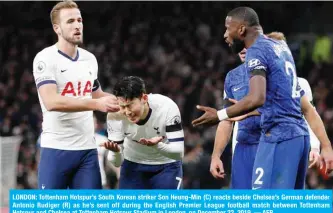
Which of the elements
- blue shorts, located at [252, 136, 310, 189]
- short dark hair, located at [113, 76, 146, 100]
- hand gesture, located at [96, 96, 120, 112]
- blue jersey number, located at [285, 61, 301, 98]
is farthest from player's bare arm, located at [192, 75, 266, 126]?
short dark hair, located at [113, 76, 146, 100]

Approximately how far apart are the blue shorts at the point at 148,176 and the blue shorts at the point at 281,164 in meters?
1.34

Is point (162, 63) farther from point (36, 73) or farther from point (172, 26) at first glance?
point (36, 73)

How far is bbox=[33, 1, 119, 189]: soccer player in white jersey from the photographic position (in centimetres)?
730

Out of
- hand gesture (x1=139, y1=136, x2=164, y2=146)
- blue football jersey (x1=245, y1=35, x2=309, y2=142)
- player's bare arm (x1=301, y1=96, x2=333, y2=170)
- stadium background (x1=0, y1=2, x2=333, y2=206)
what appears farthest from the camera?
stadium background (x1=0, y1=2, x2=333, y2=206)

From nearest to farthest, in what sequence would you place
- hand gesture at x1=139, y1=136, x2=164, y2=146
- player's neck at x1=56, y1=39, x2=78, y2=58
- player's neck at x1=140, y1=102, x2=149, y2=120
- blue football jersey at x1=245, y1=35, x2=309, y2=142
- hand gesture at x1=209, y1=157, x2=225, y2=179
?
blue football jersey at x1=245, y1=35, x2=309, y2=142, hand gesture at x1=139, y1=136, x2=164, y2=146, player's neck at x1=56, y1=39, x2=78, y2=58, hand gesture at x1=209, y1=157, x2=225, y2=179, player's neck at x1=140, y1=102, x2=149, y2=120

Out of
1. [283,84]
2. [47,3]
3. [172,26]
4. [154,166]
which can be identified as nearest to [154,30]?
[172,26]

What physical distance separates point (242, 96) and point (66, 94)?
5.09ft

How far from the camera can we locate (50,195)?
20.6ft

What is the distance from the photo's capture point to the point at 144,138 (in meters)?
7.37

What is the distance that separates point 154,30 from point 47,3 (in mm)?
3057

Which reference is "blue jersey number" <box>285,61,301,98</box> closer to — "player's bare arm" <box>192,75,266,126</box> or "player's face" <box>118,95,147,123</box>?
"player's bare arm" <box>192,75,266,126</box>

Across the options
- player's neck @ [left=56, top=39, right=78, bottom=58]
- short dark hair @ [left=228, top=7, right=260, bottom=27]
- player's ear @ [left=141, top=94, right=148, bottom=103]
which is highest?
short dark hair @ [left=228, top=7, right=260, bottom=27]

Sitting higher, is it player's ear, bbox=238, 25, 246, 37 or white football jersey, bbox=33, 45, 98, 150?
player's ear, bbox=238, 25, 246, 37

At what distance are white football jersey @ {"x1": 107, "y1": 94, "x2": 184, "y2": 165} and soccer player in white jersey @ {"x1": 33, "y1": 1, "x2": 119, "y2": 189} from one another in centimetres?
36
